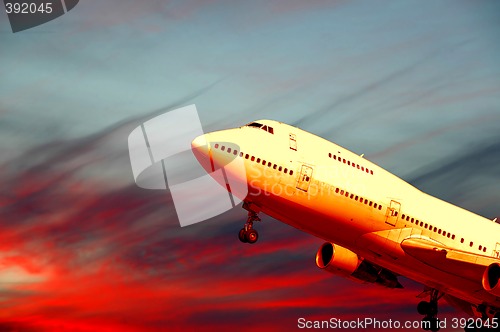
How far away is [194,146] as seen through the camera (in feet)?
157

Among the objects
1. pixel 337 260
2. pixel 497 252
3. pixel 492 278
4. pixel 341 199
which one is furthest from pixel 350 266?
pixel 341 199

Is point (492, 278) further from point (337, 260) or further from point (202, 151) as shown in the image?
point (202, 151)

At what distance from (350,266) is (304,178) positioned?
13099 millimetres

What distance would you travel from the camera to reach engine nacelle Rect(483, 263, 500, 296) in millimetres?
53000

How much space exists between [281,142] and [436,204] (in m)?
12.7

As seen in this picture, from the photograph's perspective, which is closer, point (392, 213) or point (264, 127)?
point (264, 127)

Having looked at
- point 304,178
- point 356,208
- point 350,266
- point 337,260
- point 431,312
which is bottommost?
point 431,312

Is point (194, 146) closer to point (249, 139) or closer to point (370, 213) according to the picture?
point (249, 139)

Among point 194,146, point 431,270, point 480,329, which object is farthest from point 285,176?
point 480,329

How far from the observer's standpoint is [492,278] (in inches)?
2099

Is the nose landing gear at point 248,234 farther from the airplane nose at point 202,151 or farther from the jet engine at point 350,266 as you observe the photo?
the jet engine at point 350,266

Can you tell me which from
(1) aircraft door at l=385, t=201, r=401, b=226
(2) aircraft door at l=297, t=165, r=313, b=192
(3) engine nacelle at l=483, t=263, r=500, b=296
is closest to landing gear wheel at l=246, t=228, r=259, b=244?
(2) aircraft door at l=297, t=165, r=313, b=192

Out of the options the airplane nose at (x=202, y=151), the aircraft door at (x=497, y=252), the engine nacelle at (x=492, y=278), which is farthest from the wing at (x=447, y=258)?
the airplane nose at (x=202, y=151)

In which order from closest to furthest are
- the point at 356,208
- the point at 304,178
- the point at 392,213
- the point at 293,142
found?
the point at 304,178 → the point at 293,142 → the point at 356,208 → the point at 392,213
